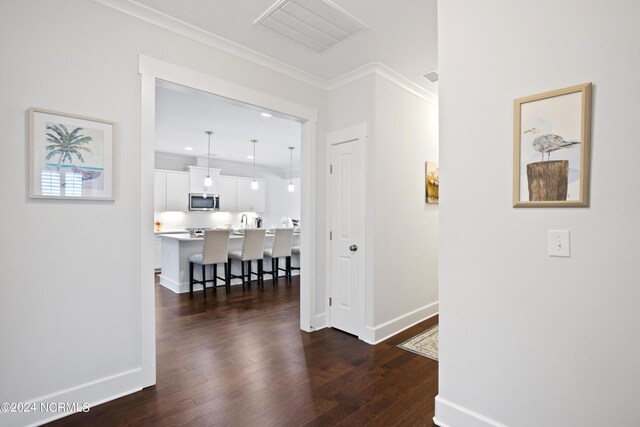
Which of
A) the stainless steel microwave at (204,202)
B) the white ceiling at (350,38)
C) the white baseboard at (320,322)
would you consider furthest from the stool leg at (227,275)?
the white ceiling at (350,38)

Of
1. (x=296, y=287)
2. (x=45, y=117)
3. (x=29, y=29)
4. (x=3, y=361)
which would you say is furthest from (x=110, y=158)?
(x=296, y=287)

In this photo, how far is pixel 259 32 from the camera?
8.73 ft

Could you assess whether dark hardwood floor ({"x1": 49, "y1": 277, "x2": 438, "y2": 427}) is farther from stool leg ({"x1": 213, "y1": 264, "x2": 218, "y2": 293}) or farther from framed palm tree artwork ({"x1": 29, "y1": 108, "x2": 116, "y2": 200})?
stool leg ({"x1": 213, "y1": 264, "x2": 218, "y2": 293})

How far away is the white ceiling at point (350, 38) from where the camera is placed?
233 centimetres

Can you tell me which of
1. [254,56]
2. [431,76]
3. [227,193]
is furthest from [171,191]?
[431,76]

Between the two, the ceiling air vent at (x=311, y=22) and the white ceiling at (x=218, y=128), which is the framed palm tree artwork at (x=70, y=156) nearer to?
the white ceiling at (x=218, y=128)

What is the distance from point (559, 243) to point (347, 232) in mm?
2118

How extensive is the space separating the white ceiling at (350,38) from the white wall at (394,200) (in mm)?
283

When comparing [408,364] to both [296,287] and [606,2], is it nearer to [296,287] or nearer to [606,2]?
[606,2]

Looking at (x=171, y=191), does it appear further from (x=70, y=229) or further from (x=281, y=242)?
(x=70, y=229)

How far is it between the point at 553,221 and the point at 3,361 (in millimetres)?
3106

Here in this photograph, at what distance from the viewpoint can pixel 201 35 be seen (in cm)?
263

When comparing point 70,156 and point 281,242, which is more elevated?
point 70,156

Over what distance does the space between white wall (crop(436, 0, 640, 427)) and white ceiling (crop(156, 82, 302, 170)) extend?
6.63ft
